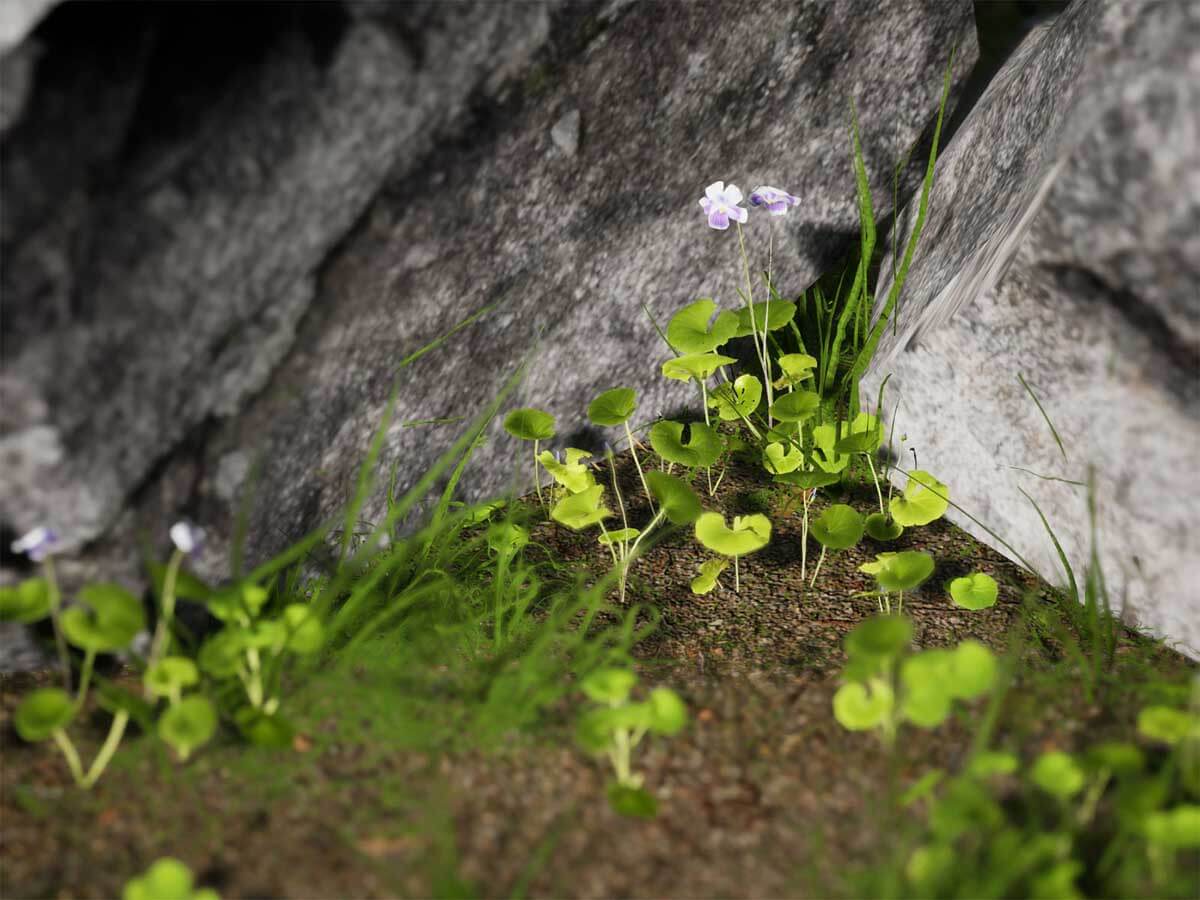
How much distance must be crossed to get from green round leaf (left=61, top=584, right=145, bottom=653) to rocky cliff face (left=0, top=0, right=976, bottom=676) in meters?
0.12

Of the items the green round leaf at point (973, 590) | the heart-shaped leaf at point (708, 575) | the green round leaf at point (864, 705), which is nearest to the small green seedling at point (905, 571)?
the green round leaf at point (973, 590)

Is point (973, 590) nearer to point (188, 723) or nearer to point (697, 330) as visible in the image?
point (697, 330)

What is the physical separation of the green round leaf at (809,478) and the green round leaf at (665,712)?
800 millimetres

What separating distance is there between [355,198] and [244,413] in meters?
0.40

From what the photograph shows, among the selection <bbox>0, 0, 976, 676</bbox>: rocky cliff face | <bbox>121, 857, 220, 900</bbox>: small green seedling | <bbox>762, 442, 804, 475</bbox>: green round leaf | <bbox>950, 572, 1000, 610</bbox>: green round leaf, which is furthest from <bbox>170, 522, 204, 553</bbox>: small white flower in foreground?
<bbox>950, 572, 1000, 610</bbox>: green round leaf

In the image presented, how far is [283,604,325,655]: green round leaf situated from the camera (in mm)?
1714

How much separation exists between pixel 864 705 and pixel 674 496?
600 millimetres

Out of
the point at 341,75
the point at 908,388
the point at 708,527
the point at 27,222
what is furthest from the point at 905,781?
the point at 27,222

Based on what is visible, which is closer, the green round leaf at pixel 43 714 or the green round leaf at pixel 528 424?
the green round leaf at pixel 43 714

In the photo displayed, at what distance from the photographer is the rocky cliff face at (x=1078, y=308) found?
5.43 ft

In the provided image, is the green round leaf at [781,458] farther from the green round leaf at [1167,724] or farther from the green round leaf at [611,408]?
the green round leaf at [1167,724]

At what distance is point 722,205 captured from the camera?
2.29 metres

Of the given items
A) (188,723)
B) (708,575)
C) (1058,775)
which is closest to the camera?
(1058,775)

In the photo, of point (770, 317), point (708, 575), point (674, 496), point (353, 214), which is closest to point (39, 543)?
point (353, 214)
